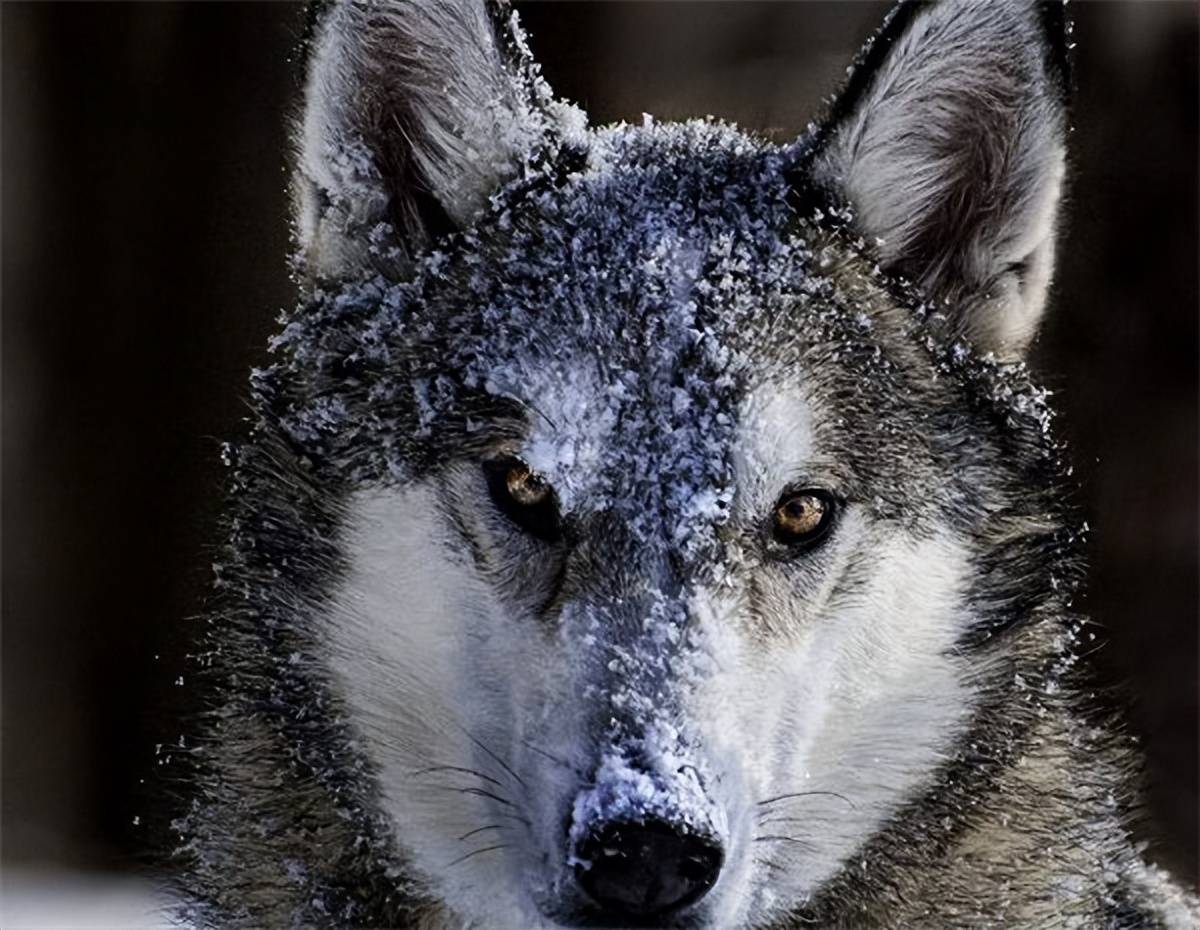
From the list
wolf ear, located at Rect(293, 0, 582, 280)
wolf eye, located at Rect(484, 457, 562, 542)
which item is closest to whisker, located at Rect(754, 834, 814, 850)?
wolf eye, located at Rect(484, 457, 562, 542)

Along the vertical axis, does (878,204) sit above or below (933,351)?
above

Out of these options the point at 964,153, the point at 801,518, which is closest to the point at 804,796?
the point at 801,518

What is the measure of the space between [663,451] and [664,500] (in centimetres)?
7

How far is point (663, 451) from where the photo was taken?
6.68 feet

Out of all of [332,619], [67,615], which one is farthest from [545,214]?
[67,615]

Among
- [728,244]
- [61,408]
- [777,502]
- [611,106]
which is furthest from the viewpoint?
[61,408]

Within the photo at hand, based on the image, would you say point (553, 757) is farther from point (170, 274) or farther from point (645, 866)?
point (170, 274)

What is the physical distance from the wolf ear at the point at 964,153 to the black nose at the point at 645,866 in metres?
0.99

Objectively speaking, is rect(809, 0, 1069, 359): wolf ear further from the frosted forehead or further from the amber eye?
the amber eye

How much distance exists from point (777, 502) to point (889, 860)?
63cm

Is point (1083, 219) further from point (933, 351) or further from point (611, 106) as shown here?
point (611, 106)

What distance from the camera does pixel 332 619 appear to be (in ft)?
7.46

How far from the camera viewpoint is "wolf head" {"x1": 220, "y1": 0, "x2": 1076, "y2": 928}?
6.61ft

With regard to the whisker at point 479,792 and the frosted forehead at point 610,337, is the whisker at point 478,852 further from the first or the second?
the frosted forehead at point 610,337
